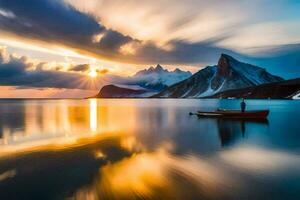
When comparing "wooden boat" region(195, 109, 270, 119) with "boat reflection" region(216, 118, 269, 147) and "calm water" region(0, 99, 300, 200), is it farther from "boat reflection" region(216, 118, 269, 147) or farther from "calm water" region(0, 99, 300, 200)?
"calm water" region(0, 99, 300, 200)

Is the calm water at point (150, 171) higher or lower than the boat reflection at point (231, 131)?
higher

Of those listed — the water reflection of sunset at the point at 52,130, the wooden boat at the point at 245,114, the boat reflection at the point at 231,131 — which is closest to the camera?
the water reflection of sunset at the point at 52,130

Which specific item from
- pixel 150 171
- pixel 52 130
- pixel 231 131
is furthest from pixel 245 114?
pixel 150 171

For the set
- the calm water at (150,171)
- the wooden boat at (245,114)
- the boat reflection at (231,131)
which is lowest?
the boat reflection at (231,131)

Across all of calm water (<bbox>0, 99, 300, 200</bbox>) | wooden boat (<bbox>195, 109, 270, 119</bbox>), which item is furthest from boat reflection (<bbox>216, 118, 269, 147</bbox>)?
wooden boat (<bbox>195, 109, 270, 119</bbox>)

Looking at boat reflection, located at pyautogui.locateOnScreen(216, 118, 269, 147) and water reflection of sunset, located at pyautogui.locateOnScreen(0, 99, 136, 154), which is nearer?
water reflection of sunset, located at pyautogui.locateOnScreen(0, 99, 136, 154)

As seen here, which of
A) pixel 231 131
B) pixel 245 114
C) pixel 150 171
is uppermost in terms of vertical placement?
pixel 245 114

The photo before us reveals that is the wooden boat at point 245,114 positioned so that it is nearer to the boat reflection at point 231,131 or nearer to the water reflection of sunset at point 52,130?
the boat reflection at point 231,131

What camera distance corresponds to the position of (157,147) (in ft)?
89.2

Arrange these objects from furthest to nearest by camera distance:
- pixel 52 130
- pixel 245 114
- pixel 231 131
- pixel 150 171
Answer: pixel 245 114, pixel 52 130, pixel 231 131, pixel 150 171

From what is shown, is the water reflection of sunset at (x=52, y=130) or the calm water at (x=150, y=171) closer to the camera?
the calm water at (x=150, y=171)

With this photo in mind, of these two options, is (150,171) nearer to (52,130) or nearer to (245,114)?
(52,130)

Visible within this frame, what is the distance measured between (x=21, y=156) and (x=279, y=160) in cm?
2199

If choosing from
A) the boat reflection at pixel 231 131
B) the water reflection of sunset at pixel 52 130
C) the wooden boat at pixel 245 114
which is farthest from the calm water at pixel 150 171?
the wooden boat at pixel 245 114
